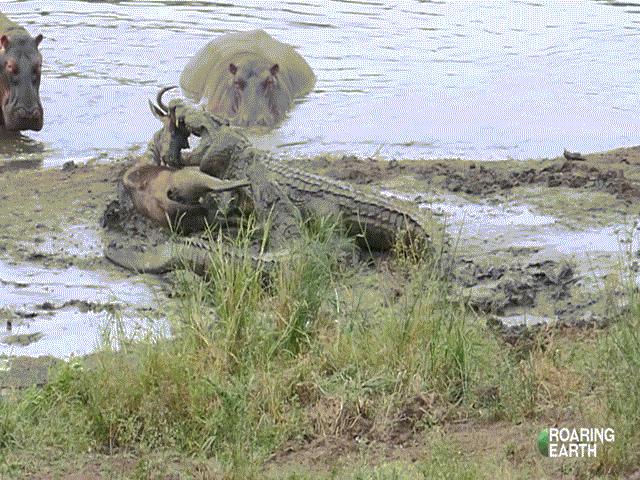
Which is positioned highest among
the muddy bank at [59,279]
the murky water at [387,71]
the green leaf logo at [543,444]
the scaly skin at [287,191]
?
the green leaf logo at [543,444]

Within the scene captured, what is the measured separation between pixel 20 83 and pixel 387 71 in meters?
4.80

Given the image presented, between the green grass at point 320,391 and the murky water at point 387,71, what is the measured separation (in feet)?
19.3

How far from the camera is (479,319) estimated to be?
6199 mm

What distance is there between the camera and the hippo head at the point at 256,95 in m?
13.5

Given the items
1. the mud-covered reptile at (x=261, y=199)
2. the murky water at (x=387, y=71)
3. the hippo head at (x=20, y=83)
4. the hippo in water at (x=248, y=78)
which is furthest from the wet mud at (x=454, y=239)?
the hippo in water at (x=248, y=78)

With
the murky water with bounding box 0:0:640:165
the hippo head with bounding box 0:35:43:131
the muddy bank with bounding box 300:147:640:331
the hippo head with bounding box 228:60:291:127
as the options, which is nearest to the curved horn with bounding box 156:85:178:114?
the muddy bank with bounding box 300:147:640:331

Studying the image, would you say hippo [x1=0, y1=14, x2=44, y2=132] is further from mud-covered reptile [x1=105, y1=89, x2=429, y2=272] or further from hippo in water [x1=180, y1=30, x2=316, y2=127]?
mud-covered reptile [x1=105, y1=89, x2=429, y2=272]

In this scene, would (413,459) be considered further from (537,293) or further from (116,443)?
(537,293)

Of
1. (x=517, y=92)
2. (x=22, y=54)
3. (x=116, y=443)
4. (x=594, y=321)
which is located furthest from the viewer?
(x=517, y=92)

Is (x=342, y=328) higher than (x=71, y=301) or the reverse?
higher

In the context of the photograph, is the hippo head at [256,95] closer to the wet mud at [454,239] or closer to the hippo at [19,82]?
the hippo at [19,82]

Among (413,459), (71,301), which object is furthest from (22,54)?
(413,459)

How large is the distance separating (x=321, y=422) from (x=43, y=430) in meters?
1.08

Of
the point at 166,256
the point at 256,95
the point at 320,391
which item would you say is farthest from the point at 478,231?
the point at 256,95
